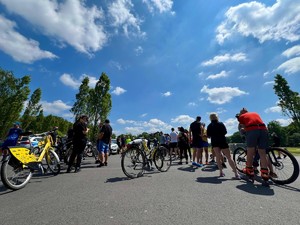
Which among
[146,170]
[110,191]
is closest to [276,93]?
[146,170]

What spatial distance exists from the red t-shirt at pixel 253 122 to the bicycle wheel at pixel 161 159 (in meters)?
3.12

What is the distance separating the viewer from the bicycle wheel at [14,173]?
15.4 feet

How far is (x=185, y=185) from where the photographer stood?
4.99 meters

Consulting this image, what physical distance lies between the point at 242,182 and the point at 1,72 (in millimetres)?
30775

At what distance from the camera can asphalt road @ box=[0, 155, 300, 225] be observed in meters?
2.94

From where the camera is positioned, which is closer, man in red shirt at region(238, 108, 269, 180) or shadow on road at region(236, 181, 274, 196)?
shadow on road at region(236, 181, 274, 196)

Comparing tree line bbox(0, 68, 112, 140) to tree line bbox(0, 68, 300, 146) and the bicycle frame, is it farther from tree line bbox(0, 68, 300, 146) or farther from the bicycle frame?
the bicycle frame

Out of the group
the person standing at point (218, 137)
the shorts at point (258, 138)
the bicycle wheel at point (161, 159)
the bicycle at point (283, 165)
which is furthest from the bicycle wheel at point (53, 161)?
the bicycle at point (283, 165)

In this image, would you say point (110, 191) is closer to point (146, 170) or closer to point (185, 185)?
point (185, 185)

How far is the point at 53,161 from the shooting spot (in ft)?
23.0

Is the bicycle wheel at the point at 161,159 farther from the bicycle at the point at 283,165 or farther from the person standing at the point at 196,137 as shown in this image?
the bicycle at the point at 283,165

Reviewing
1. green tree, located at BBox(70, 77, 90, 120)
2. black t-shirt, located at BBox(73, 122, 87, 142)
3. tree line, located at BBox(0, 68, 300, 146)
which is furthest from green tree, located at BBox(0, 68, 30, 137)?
black t-shirt, located at BBox(73, 122, 87, 142)

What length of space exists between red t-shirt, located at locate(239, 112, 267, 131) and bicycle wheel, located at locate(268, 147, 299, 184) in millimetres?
715

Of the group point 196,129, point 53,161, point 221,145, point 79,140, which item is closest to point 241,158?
point 221,145
